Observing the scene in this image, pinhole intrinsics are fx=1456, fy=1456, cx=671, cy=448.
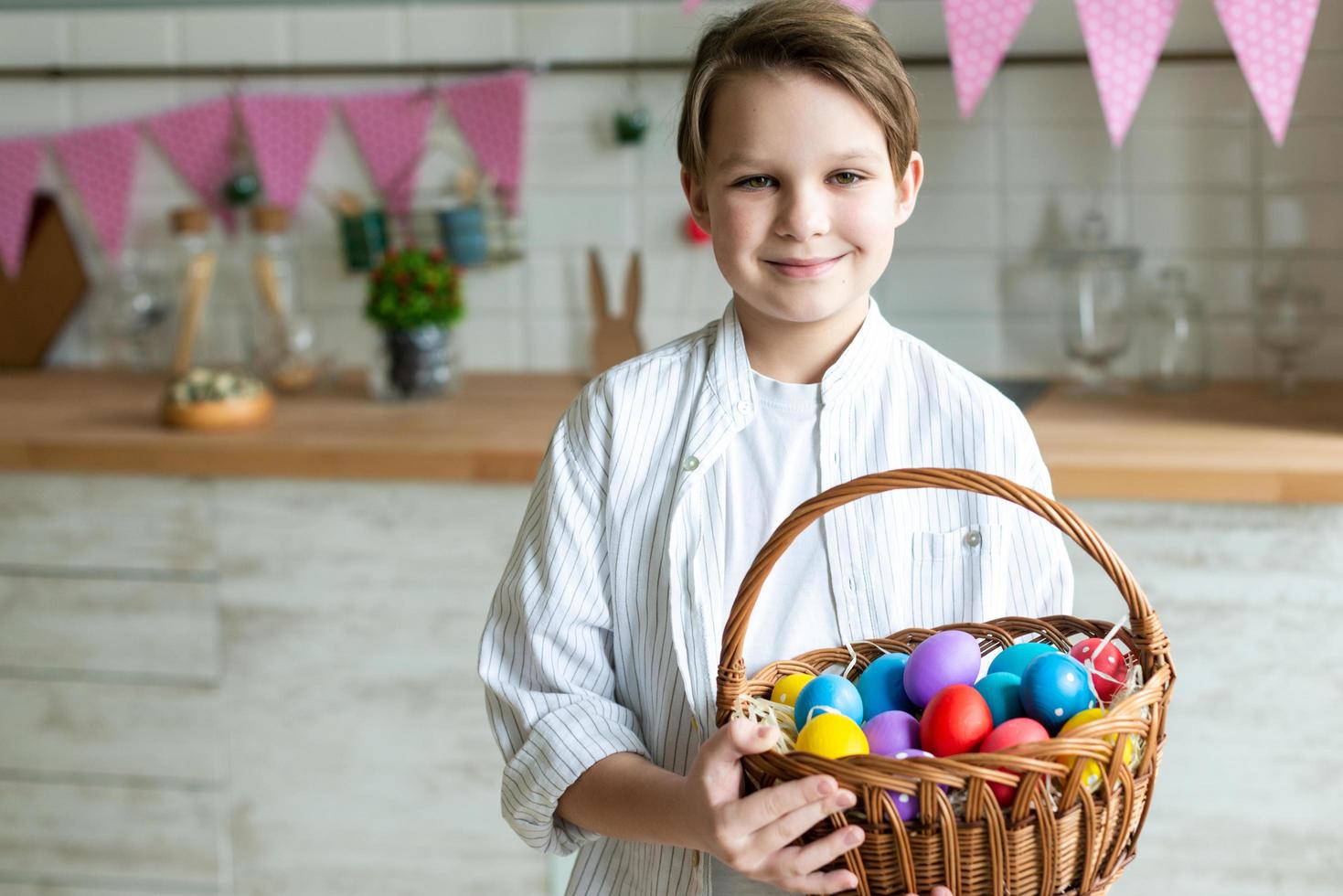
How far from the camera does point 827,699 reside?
88cm

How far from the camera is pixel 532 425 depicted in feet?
6.40

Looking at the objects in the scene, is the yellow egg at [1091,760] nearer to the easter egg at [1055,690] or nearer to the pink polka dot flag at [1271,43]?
the easter egg at [1055,690]

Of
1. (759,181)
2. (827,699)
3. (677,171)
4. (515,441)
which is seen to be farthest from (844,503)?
(677,171)

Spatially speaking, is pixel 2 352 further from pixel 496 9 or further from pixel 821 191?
pixel 821 191

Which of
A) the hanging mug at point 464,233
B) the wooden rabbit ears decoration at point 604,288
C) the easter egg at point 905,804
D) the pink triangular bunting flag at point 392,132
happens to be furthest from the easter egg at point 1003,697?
the pink triangular bunting flag at point 392,132

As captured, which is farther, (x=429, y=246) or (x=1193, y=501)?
(x=429, y=246)

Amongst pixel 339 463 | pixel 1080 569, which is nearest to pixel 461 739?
pixel 339 463

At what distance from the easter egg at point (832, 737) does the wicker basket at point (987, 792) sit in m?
0.04

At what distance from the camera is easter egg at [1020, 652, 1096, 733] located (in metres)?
0.86

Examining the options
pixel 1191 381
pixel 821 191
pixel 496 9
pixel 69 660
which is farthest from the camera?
pixel 496 9

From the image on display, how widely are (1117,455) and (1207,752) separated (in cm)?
37

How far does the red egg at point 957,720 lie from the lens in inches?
33.7

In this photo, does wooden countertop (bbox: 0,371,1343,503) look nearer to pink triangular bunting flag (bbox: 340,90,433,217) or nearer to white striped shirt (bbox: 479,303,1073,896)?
pink triangular bunting flag (bbox: 340,90,433,217)

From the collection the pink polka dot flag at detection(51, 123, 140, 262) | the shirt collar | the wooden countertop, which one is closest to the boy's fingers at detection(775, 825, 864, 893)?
the shirt collar
